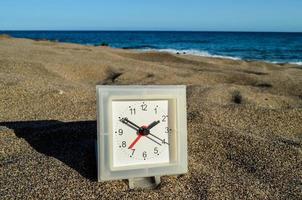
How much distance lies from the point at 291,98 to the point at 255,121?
205 centimetres

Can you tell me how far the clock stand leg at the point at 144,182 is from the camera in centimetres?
229

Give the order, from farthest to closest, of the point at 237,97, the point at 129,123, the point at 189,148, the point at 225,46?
the point at 225,46 → the point at 237,97 → the point at 189,148 → the point at 129,123

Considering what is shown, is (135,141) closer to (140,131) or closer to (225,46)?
(140,131)

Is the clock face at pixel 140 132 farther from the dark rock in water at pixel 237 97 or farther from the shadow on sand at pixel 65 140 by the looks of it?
the dark rock in water at pixel 237 97

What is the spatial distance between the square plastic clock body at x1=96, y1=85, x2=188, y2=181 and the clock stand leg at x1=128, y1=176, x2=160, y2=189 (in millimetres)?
60

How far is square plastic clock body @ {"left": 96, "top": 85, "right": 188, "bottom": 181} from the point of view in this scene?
2.20 m

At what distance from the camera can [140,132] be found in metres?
2.29

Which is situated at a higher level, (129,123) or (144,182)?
(129,123)

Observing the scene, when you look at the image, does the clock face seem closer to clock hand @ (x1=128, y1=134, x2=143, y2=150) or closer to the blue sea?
clock hand @ (x1=128, y1=134, x2=143, y2=150)

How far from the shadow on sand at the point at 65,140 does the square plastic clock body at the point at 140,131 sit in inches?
9.3

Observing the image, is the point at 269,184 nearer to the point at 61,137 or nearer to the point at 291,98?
the point at 61,137

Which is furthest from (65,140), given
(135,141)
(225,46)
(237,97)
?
(225,46)

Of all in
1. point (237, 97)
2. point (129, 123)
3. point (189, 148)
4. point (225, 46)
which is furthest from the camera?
point (225, 46)

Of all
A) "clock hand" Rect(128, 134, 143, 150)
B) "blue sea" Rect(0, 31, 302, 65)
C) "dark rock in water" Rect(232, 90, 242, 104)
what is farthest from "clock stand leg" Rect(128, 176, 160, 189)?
"blue sea" Rect(0, 31, 302, 65)
